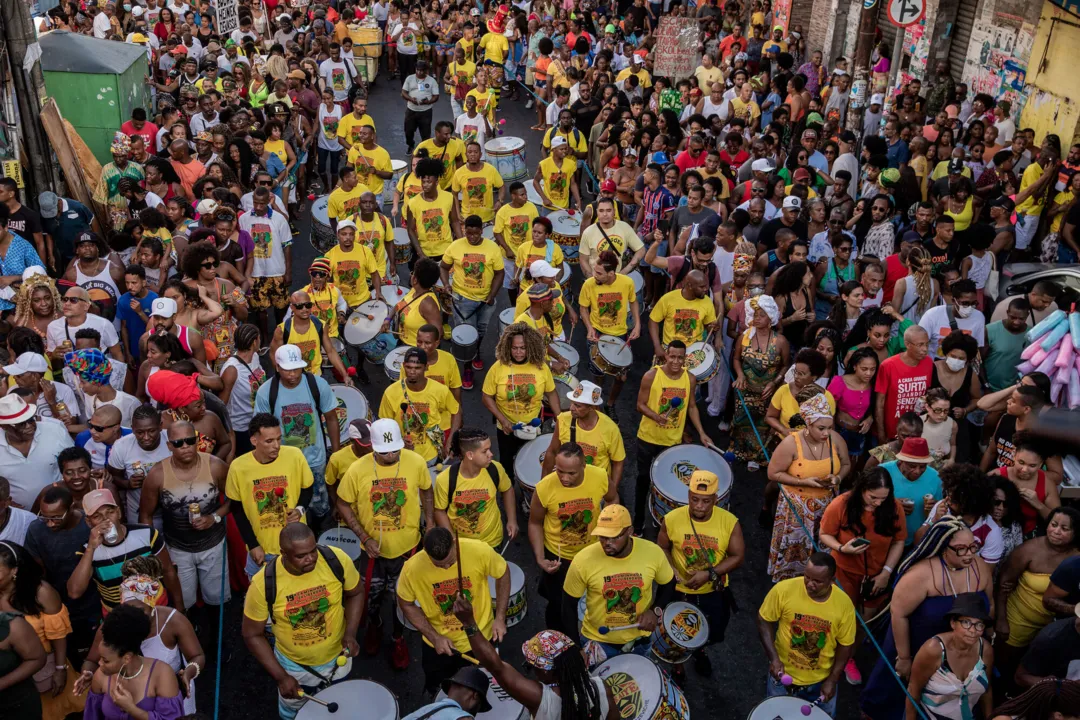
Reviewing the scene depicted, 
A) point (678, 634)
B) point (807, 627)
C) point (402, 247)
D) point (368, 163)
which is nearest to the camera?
point (807, 627)

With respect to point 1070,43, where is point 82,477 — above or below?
below

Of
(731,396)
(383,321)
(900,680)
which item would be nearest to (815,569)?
(900,680)

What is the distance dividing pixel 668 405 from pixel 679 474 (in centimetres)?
58

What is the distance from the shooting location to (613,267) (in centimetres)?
948

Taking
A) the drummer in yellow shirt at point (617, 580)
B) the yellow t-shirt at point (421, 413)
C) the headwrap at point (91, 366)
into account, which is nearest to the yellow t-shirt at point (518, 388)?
the yellow t-shirt at point (421, 413)

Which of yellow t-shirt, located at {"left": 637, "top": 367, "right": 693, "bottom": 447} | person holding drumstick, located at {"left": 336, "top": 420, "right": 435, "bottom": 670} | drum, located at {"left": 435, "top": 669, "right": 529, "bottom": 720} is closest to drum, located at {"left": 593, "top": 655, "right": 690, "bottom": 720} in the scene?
drum, located at {"left": 435, "top": 669, "right": 529, "bottom": 720}

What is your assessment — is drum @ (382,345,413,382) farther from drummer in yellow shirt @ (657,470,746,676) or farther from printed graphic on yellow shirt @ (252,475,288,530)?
drummer in yellow shirt @ (657,470,746,676)

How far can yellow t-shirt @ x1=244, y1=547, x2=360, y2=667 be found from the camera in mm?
5746

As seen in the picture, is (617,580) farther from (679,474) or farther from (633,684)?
(679,474)

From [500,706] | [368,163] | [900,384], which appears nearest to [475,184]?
[368,163]

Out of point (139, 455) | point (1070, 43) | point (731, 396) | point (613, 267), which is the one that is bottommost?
point (731, 396)

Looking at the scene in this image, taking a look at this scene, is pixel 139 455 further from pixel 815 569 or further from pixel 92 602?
pixel 815 569

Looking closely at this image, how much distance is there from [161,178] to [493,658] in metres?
7.77

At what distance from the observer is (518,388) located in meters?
8.13
